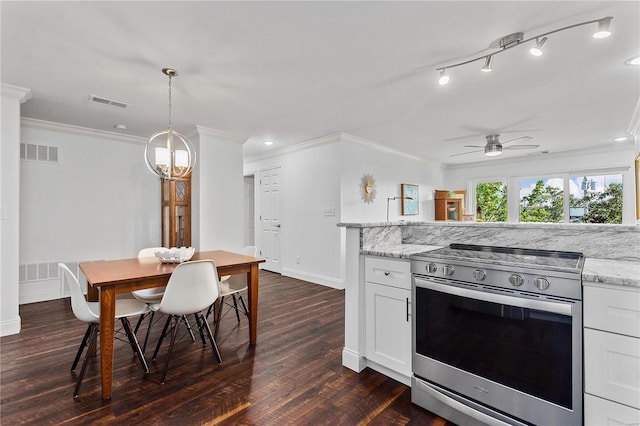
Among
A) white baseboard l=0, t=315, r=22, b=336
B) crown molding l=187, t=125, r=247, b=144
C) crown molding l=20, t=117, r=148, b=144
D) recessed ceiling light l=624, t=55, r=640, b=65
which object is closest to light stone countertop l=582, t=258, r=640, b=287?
recessed ceiling light l=624, t=55, r=640, b=65

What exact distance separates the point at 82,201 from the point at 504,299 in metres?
5.20

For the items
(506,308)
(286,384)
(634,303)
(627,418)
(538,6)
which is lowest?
(286,384)

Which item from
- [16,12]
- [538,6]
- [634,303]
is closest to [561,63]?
[538,6]

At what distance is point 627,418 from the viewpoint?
49.5 inches

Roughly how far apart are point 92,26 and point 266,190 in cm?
413

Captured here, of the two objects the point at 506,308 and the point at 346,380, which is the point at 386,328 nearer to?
the point at 346,380

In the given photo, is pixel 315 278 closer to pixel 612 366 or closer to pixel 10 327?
pixel 10 327

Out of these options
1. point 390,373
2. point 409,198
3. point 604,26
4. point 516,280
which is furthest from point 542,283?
point 409,198

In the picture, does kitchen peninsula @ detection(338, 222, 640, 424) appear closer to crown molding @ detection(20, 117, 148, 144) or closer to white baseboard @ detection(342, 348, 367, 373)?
white baseboard @ detection(342, 348, 367, 373)

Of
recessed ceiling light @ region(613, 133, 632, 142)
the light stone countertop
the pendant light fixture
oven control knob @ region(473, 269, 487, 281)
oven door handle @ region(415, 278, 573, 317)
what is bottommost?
oven door handle @ region(415, 278, 573, 317)

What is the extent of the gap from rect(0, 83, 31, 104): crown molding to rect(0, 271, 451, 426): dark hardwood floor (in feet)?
7.57

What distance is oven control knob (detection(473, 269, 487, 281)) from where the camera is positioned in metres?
1.58

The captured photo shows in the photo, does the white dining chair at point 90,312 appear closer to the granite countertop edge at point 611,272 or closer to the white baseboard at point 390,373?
the white baseboard at point 390,373

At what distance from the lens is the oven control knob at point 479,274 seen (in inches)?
62.1
